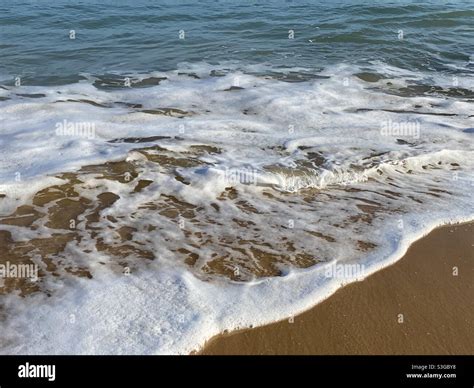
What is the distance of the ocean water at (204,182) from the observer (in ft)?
10.1

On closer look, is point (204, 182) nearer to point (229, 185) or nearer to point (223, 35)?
point (229, 185)

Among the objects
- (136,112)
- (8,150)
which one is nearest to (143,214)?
(8,150)

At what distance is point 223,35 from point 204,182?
9658 millimetres

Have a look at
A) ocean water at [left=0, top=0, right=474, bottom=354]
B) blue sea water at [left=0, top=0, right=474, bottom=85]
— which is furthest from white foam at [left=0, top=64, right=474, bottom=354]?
blue sea water at [left=0, top=0, right=474, bottom=85]

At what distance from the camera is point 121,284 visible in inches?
127

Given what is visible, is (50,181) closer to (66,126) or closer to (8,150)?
(8,150)

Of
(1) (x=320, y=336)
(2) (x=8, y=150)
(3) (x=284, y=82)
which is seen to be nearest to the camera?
(1) (x=320, y=336)

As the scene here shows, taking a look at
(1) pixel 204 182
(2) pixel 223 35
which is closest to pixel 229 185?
(1) pixel 204 182

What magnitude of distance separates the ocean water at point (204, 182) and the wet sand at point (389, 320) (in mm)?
118

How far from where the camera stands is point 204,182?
476cm

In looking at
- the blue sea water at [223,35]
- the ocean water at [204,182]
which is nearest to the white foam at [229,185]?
the ocean water at [204,182]

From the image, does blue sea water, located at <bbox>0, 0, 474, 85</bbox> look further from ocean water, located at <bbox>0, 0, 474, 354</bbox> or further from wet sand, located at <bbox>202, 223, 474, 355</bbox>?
wet sand, located at <bbox>202, 223, 474, 355</bbox>
